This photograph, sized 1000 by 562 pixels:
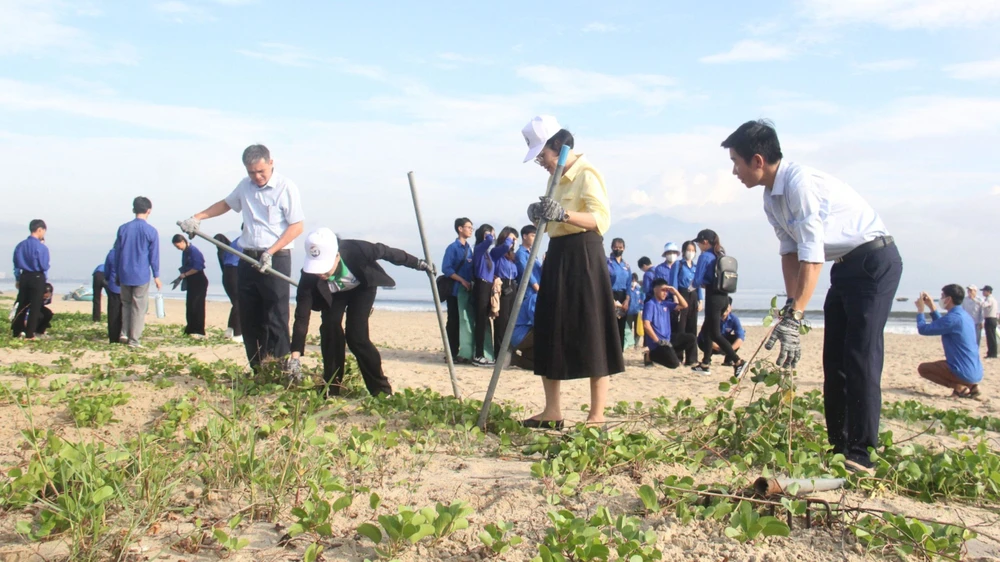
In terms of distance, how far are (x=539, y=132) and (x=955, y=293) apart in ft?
19.9

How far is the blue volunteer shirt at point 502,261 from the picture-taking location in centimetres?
978

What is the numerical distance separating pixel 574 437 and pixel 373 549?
126 centimetres

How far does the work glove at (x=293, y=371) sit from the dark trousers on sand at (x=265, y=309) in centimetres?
38

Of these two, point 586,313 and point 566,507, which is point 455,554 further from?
point 586,313

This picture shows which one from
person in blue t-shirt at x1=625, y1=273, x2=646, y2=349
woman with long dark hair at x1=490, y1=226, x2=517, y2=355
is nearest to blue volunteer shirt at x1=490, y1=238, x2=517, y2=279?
woman with long dark hair at x1=490, y1=226, x2=517, y2=355

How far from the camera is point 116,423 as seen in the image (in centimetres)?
437

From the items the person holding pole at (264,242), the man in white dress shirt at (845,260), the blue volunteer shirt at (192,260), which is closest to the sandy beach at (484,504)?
the man in white dress shirt at (845,260)

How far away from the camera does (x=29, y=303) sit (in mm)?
10484

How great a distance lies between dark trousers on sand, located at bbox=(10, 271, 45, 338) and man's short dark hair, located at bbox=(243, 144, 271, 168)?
6.42 m

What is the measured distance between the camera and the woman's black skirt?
15.1 ft

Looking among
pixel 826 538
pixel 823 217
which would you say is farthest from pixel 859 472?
pixel 823 217

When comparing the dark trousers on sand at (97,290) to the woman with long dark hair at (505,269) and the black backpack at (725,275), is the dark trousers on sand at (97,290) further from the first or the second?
the black backpack at (725,275)

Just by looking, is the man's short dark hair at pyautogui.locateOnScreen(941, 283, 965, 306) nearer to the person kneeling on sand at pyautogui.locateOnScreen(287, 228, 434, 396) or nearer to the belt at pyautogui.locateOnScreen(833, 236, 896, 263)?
the belt at pyautogui.locateOnScreen(833, 236, 896, 263)

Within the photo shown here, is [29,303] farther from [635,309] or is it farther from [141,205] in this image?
[635,309]
